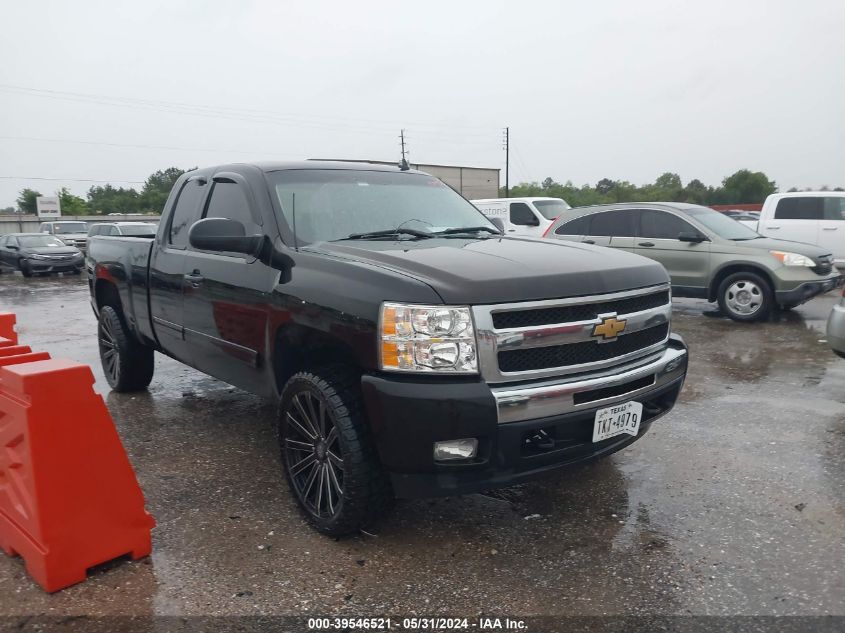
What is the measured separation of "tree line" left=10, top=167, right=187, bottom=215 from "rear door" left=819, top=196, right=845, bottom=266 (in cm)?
6316

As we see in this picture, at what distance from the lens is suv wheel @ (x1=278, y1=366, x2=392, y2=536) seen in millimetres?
2957

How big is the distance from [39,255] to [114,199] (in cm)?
6659

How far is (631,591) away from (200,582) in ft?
5.99

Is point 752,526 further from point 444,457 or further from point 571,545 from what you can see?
point 444,457

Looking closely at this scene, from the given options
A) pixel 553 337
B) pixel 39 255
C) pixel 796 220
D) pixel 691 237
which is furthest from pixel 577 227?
pixel 39 255

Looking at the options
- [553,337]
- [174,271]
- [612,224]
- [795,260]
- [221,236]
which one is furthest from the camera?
[612,224]

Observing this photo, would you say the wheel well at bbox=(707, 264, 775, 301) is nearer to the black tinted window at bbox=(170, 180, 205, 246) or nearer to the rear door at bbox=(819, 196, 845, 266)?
the rear door at bbox=(819, 196, 845, 266)

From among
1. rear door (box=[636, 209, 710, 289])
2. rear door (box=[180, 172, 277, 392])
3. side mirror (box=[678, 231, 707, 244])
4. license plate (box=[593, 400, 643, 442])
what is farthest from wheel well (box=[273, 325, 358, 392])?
side mirror (box=[678, 231, 707, 244])

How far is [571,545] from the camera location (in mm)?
3162

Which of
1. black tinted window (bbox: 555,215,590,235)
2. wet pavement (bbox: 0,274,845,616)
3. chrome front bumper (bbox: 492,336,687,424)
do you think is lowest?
wet pavement (bbox: 0,274,845,616)

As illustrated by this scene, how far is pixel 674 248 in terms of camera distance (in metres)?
9.71

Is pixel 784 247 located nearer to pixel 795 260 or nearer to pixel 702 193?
pixel 795 260

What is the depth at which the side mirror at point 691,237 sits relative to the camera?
948 cm

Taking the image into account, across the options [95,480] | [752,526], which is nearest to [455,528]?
[752,526]
